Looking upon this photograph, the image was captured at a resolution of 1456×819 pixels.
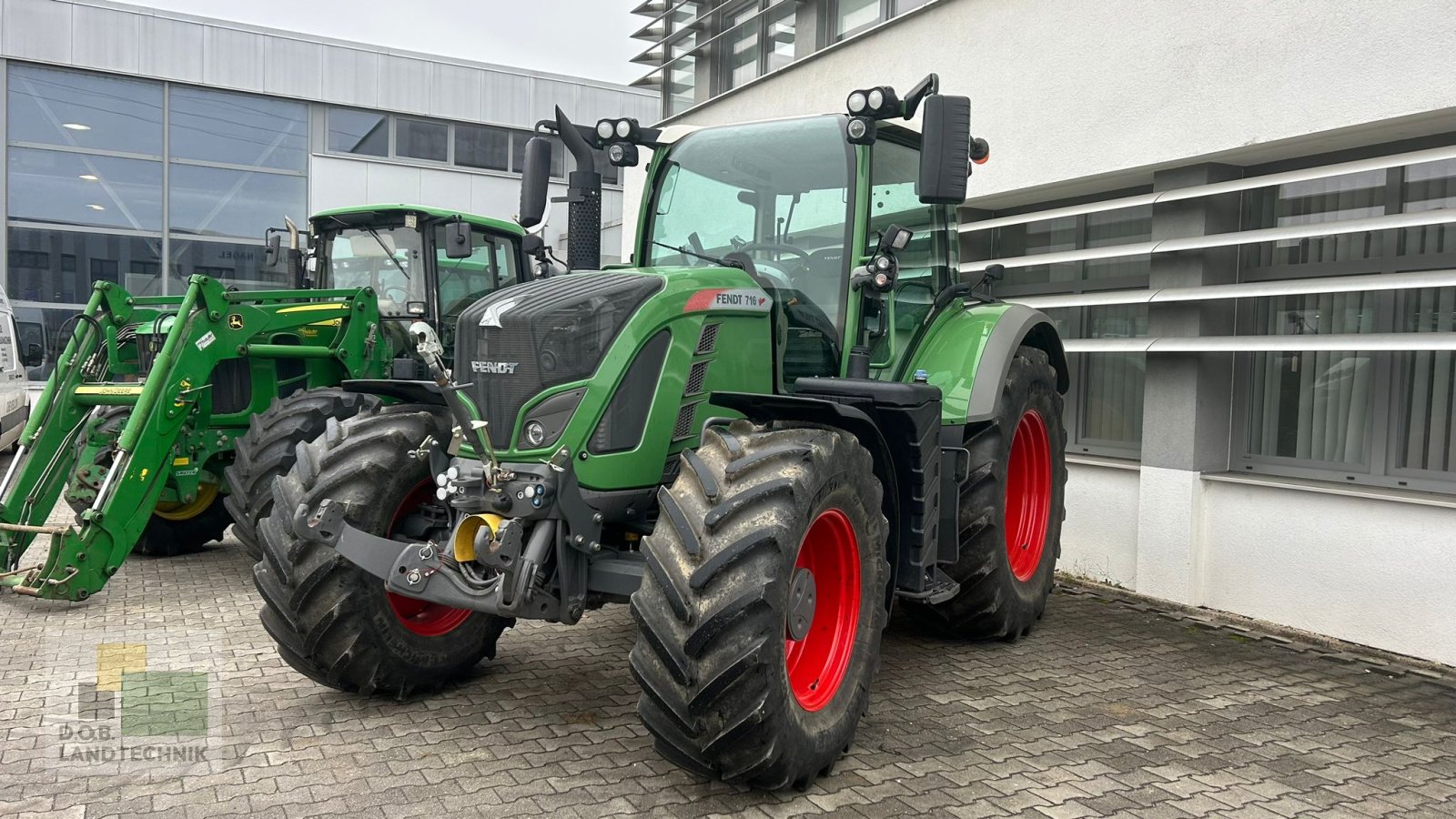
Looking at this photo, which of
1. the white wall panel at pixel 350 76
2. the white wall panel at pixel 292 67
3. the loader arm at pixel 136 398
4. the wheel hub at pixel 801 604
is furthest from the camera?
the white wall panel at pixel 350 76

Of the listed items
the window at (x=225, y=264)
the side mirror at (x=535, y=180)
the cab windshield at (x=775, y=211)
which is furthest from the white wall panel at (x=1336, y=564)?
the window at (x=225, y=264)

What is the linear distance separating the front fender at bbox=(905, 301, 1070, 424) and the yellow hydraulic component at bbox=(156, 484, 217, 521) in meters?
5.10

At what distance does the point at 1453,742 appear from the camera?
13.9 feet

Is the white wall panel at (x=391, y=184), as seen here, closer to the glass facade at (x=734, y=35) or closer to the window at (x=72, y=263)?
the window at (x=72, y=263)

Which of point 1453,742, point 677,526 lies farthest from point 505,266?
point 1453,742

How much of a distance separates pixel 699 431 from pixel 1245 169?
13.5 ft

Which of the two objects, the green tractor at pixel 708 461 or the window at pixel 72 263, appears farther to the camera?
the window at pixel 72 263

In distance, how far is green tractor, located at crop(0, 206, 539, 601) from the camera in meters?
5.84

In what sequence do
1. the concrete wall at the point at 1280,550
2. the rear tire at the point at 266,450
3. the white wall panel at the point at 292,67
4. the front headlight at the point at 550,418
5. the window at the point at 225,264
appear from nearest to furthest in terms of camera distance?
the front headlight at the point at 550,418
the concrete wall at the point at 1280,550
the rear tire at the point at 266,450
the window at the point at 225,264
the white wall panel at the point at 292,67

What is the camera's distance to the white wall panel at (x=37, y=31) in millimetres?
15539

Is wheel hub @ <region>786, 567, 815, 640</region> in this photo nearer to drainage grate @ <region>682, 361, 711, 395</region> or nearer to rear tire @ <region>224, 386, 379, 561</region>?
drainage grate @ <region>682, 361, 711, 395</region>

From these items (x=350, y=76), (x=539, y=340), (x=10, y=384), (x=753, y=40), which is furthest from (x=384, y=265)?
(x=350, y=76)

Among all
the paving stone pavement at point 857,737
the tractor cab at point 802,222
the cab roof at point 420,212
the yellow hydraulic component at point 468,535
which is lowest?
the paving stone pavement at point 857,737

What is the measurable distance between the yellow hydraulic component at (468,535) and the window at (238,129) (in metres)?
15.8
